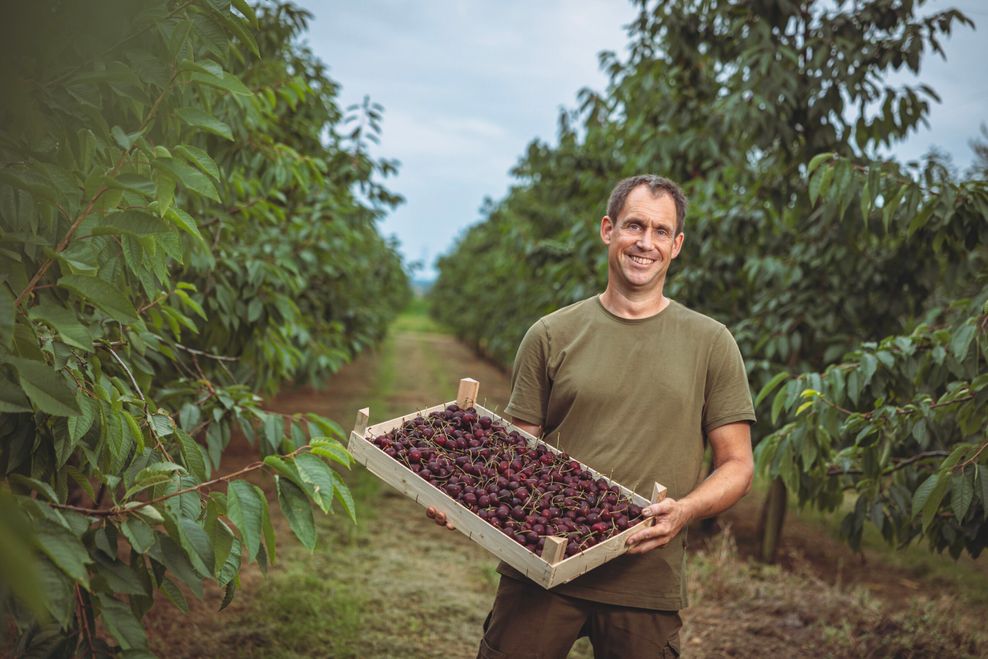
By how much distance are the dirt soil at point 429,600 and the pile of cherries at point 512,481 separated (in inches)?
20.6

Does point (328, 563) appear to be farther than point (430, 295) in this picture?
No

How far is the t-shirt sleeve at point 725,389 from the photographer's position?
2617mm

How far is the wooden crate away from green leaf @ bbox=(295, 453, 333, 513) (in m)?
0.62

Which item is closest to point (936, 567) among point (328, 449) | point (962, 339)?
point (962, 339)

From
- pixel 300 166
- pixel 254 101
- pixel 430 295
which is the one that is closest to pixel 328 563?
pixel 300 166

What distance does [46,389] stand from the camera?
5.08 feet

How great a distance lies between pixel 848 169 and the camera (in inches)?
145

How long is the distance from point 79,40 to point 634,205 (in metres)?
1.74

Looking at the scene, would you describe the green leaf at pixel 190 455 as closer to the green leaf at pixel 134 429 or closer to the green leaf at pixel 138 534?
the green leaf at pixel 134 429

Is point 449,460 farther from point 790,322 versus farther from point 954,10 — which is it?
point 954,10

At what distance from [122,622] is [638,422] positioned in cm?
164

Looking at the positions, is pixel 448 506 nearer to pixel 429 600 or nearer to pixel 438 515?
pixel 438 515

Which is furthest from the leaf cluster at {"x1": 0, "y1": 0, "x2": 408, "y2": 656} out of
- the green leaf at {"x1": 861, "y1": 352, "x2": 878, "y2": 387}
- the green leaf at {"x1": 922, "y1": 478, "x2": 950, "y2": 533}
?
the green leaf at {"x1": 861, "y1": 352, "x2": 878, "y2": 387}

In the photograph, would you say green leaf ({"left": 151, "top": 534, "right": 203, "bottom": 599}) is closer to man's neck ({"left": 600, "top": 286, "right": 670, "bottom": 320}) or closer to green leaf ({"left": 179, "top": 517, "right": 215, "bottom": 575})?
green leaf ({"left": 179, "top": 517, "right": 215, "bottom": 575})
